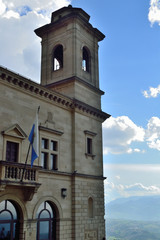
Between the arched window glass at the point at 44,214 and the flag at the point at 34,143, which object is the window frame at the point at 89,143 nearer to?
the arched window glass at the point at 44,214

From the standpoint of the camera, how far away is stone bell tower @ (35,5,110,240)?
24.2m

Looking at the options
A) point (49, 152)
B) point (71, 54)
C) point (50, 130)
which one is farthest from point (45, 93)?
point (71, 54)

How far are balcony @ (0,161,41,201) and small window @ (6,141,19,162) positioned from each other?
113 cm

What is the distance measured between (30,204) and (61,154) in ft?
16.4

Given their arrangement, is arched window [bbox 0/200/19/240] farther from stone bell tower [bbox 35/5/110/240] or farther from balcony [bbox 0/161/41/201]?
stone bell tower [bbox 35/5/110/240]

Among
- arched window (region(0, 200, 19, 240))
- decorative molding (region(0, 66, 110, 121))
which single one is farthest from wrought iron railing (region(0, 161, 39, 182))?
decorative molding (region(0, 66, 110, 121))

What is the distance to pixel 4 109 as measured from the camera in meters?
19.7

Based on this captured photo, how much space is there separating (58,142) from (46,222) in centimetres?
601

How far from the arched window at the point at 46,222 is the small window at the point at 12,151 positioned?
4.16 metres

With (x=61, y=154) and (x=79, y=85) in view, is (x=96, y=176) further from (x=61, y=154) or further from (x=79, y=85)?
(x=79, y=85)

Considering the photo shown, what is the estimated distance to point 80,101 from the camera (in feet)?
84.8

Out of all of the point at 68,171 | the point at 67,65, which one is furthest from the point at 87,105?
the point at 68,171

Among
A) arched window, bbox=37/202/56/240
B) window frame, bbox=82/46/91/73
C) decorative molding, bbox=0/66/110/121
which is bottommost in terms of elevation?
arched window, bbox=37/202/56/240

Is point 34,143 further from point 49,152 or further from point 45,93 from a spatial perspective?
point 45,93
